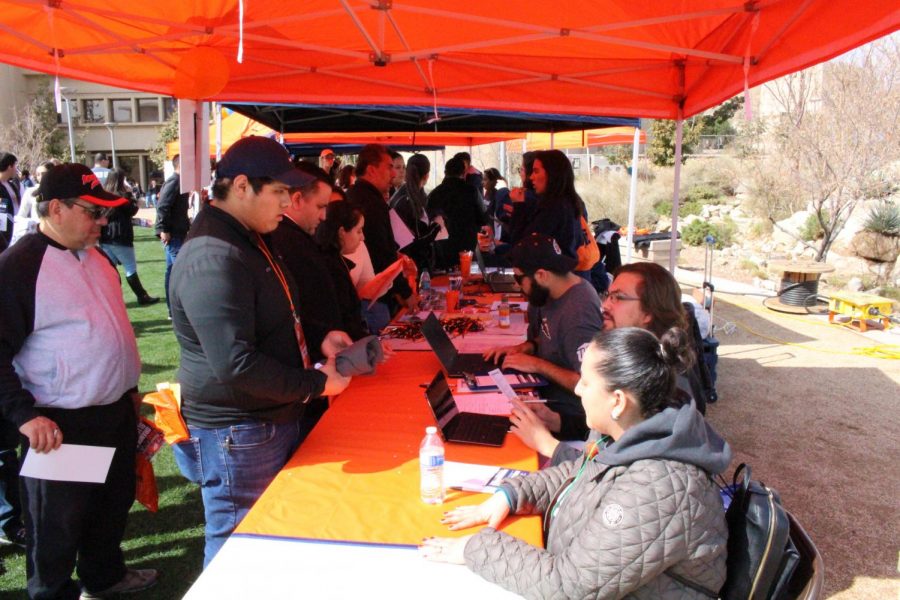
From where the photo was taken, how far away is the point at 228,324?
1.71m

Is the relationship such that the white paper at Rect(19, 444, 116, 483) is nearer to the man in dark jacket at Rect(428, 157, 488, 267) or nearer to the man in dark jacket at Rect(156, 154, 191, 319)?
the man in dark jacket at Rect(428, 157, 488, 267)

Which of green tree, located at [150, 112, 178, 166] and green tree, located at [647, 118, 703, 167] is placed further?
green tree, located at [150, 112, 178, 166]

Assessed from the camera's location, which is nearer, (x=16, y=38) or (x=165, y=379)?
(x=16, y=38)

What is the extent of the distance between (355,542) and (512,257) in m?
1.59

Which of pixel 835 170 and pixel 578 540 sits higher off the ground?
pixel 835 170

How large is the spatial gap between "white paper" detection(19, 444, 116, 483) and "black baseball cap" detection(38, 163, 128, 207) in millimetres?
824

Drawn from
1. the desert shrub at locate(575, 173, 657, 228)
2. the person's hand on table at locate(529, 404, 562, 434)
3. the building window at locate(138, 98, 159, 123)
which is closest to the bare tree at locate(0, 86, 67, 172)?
the building window at locate(138, 98, 159, 123)

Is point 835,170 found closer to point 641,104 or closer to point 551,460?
point 641,104

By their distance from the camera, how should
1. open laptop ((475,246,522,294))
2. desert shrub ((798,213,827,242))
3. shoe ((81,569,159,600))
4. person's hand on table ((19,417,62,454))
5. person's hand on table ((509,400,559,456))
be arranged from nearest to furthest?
1. person's hand on table ((19,417,62,454))
2. person's hand on table ((509,400,559,456))
3. shoe ((81,569,159,600))
4. open laptop ((475,246,522,294))
5. desert shrub ((798,213,827,242))

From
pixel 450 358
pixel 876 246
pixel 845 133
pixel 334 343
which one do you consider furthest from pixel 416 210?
pixel 876 246

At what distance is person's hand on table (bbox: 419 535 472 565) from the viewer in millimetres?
1489

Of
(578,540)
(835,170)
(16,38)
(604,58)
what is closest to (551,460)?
(578,540)

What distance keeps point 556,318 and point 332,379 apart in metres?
1.13

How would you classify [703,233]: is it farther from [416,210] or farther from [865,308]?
[416,210]
